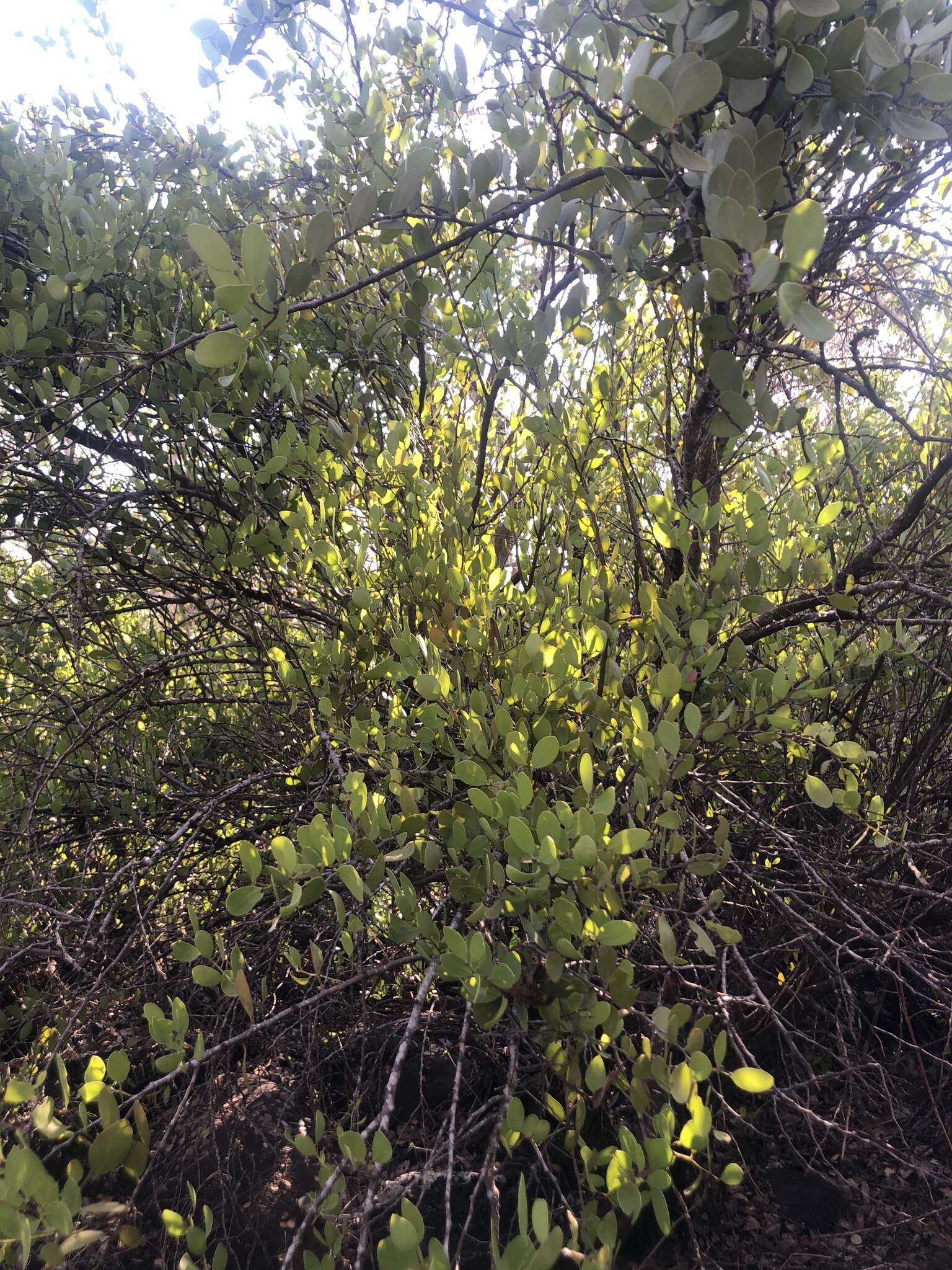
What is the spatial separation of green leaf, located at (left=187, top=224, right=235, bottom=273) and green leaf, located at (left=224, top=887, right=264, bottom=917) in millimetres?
760

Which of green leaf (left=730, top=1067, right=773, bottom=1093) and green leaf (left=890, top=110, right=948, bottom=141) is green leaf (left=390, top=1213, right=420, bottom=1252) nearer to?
green leaf (left=730, top=1067, right=773, bottom=1093)

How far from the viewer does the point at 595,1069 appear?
→ 1.09 meters

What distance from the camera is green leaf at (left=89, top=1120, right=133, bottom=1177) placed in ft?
2.89

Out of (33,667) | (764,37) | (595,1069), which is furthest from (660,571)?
(33,667)

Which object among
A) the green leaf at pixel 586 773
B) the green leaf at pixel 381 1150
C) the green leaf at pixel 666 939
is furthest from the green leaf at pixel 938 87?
the green leaf at pixel 381 1150

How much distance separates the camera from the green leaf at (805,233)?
0.80 metres

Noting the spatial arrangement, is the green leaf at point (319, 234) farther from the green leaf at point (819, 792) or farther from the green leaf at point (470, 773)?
the green leaf at point (819, 792)

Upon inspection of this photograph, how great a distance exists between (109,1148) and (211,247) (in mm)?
1038

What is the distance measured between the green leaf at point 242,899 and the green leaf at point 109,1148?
0.25m

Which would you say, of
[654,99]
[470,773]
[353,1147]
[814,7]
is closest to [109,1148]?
[353,1147]

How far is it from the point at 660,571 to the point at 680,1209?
1.72 metres

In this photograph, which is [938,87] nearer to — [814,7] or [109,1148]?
[814,7]

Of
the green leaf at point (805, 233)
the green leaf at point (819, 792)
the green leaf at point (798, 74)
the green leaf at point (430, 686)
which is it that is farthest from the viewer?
the green leaf at point (430, 686)

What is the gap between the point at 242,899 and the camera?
100 cm
